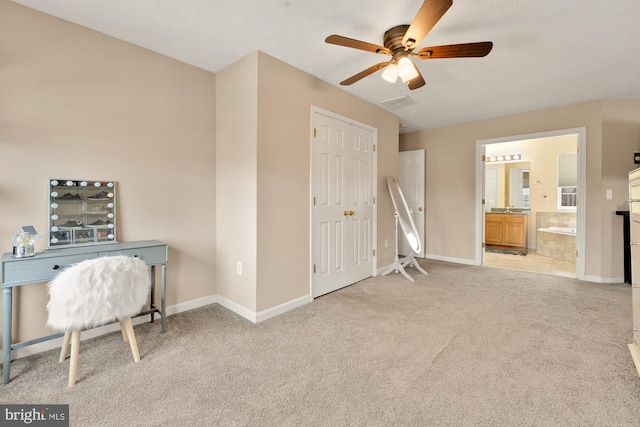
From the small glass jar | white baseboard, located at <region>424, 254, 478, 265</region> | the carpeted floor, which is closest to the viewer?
the carpeted floor

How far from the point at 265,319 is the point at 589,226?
4.48 meters

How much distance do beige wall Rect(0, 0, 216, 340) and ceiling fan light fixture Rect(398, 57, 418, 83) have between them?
2.00 m

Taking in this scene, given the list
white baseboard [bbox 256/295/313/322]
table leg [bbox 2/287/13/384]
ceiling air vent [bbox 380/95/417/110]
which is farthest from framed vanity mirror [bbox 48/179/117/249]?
ceiling air vent [bbox 380/95/417/110]

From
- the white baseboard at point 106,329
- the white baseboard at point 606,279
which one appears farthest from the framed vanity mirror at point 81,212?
the white baseboard at point 606,279

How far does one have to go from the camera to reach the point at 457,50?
1.96m

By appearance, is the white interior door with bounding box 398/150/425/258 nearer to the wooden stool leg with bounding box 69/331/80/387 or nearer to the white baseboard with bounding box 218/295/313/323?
the white baseboard with bounding box 218/295/313/323

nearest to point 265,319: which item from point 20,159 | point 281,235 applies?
point 281,235

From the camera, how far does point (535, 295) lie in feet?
10.8

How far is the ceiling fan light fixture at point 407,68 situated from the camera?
2.10m

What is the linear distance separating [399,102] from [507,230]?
4.28 m

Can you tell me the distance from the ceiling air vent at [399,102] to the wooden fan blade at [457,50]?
68.1 inches

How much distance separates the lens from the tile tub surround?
16.9 ft

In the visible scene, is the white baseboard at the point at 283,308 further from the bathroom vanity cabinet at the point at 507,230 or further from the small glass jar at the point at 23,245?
the bathroom vanity cabinet at the point at 507,230

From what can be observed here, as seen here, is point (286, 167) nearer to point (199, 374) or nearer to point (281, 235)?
point (281, 235)
